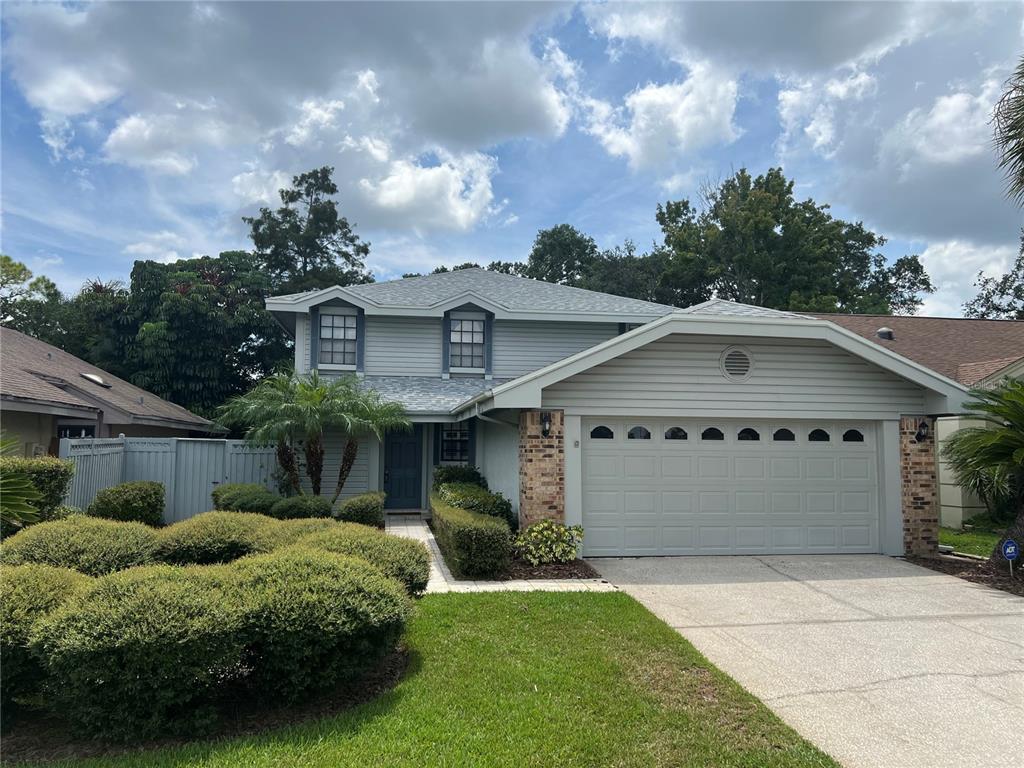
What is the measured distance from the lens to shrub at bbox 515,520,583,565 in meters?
9.15

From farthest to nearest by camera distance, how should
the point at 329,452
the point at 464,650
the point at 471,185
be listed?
the point at 471,185 < the point at 329,452 < the point at 464,650

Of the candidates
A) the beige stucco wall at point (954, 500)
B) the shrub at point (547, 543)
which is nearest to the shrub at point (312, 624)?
the shrub at point (547, 543)

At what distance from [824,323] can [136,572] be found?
940cm

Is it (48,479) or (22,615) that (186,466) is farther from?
(22,615)

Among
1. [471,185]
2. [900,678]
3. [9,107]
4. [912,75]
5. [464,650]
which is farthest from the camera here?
[471,185]

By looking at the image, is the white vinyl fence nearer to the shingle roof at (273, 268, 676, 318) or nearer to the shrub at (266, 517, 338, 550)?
the shingle roof at (273, 268, 676, 318)

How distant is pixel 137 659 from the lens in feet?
12.6

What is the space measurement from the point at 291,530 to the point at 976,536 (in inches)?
523

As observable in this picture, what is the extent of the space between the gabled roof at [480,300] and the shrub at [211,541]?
989cm

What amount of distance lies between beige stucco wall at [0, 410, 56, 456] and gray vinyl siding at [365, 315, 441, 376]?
22.7ft

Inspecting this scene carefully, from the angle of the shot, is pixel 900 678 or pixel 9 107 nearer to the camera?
pixel 900 678

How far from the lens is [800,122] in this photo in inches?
542

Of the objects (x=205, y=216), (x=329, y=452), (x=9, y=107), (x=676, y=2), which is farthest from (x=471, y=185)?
(x=9, y=107)

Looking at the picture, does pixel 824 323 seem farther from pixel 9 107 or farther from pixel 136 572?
pixel 9 107
